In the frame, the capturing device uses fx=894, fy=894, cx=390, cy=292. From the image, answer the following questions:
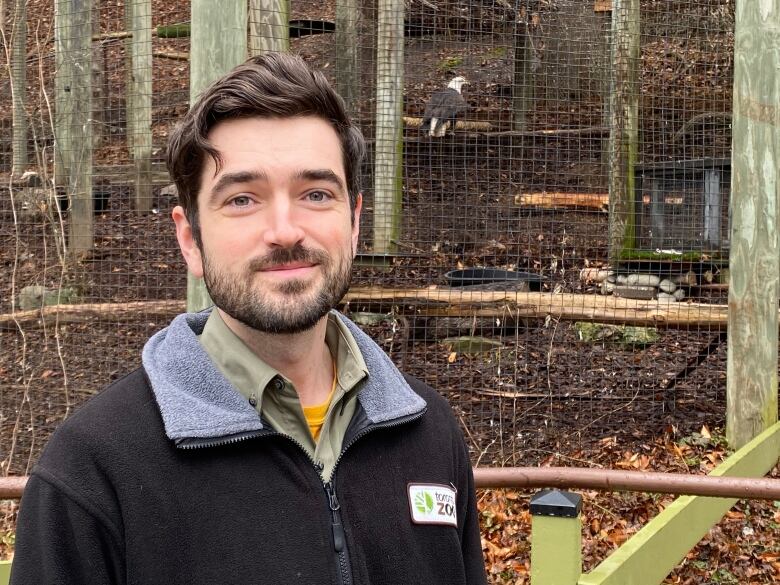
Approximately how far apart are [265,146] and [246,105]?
8 centimetres

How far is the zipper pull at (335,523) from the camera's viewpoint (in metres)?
1.52

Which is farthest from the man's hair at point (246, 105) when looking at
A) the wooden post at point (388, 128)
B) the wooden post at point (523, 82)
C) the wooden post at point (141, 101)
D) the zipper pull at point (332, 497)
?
the wooden post at point (141, 101)

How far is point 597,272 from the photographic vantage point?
6785 millimetres

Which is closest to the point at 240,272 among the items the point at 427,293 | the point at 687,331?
the point at 427,293

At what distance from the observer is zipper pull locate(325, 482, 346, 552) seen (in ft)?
5.00

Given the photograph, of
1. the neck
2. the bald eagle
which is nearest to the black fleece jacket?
the neck

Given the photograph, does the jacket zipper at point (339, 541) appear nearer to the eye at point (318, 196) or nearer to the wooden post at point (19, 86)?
the eye at point (318, 196)

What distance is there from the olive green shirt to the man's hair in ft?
0.66

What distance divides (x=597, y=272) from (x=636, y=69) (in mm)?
1510

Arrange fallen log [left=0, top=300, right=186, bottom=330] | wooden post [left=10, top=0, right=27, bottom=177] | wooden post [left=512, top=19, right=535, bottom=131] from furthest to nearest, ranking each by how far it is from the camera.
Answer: wooden post [left=10, top=0, right=27, bottom=177], wooden post [left=512, top=19, right=535, bottom=131], fallen log [left=0, top=300, right=186, bottom=330]

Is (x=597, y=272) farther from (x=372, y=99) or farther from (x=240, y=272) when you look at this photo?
(x=240, y=272)

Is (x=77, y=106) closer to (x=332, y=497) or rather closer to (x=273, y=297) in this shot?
(x=273, y=297)

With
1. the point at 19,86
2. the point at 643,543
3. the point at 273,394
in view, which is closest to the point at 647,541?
A: the point at 643,543

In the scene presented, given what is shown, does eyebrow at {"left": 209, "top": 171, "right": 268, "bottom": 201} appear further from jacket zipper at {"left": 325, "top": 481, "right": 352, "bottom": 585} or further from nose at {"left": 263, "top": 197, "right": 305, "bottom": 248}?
jacket zipper at {"left": 325, "top": 481, "right": 352, "bottom": 585}
